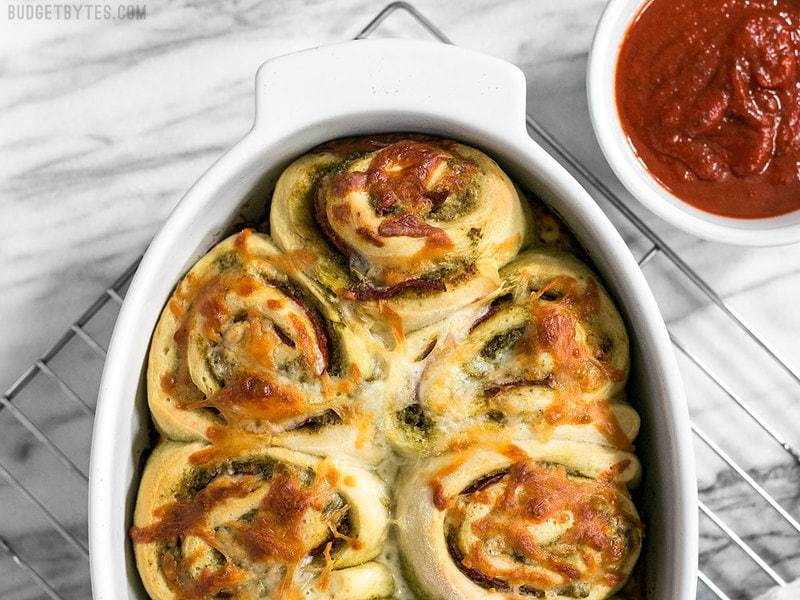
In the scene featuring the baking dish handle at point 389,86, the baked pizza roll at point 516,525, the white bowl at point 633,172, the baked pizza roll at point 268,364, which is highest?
the baking dish handle at point 389,86

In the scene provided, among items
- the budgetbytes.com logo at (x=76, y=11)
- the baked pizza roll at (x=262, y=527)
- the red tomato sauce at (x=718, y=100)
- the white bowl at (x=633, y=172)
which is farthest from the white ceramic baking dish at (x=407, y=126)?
the budgetbytes.com logo at (x=76, y=11)

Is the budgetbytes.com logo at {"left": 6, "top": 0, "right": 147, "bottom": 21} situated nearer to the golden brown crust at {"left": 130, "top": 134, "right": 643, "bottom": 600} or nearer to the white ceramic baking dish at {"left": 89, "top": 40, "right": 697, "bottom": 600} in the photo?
the white ceramic baking dish at {"left": 89, "top": 40, "right": 697, "bottom": 600}

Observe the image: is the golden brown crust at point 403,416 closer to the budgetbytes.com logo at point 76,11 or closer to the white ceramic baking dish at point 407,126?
the white ceramic baking dish at point 407,126

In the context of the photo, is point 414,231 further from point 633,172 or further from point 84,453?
point 84,453

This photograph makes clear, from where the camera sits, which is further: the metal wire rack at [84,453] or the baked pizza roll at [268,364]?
the metal wire rack at [84,453]

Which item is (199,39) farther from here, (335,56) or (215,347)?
(215,347)

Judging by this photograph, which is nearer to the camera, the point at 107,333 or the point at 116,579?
the point at 116,579

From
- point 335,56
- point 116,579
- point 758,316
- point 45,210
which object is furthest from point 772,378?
point 45,210
